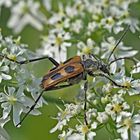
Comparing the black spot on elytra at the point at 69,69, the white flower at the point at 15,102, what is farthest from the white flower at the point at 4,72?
the black spot on elytra at the point at 69,69

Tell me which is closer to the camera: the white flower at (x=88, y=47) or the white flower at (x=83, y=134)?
the white flower at (x=83, y=134)

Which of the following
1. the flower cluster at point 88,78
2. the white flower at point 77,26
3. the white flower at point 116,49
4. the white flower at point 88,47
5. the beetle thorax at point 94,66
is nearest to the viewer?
the flower cluster at point 88,78

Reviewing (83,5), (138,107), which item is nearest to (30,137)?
(83,5)

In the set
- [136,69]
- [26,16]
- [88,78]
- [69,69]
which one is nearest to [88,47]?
[88,78]

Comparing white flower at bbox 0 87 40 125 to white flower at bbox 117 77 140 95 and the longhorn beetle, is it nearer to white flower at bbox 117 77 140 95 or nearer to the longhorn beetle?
the longhorn beetle

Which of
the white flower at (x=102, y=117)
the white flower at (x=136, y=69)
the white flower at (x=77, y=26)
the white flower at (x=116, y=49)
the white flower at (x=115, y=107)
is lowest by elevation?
the white flower at (x=102, y=117)

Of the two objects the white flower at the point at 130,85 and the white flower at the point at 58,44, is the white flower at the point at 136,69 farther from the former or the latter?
the white flower at the point at 58,44

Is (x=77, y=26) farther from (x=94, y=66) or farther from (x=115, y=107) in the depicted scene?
(x=115, y=107)

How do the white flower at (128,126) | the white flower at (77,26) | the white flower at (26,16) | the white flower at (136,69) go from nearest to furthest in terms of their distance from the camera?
the white flower at (128,126)
the white flower at (136,69)
the white flower at (77,26)
the white flower at (26,16)

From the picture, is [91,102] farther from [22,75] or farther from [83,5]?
[83,5]
